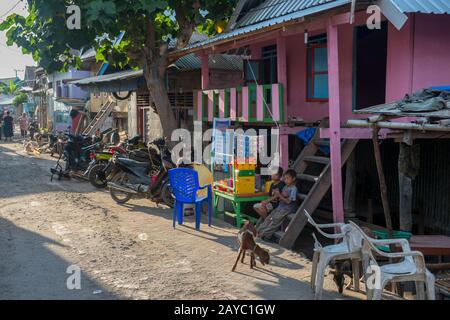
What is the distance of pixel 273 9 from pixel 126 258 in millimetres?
6243

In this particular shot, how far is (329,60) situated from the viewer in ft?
21.7

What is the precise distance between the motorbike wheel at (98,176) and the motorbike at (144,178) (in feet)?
4.16

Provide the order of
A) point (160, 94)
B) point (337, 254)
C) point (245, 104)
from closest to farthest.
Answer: point (337, 254), point (245, 104), point (160, 94)

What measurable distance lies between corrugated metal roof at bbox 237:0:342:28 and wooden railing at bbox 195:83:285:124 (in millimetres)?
1520

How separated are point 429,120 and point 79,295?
426cm

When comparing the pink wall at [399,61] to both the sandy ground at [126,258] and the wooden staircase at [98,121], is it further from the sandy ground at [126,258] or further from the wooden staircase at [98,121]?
the wooden staircase at [98,121]

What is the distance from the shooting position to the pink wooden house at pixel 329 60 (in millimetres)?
6609

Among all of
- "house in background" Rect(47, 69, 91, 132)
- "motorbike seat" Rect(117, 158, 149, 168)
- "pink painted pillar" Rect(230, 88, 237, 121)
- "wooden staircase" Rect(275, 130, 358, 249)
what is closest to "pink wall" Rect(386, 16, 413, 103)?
"wooden staircase" Rect(275, 130, 358, 249)

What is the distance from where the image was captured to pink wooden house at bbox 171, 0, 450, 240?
260 inches

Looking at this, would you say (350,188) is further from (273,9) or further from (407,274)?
(407,274)

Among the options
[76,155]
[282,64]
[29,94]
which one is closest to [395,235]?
[282,64]

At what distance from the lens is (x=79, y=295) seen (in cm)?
505

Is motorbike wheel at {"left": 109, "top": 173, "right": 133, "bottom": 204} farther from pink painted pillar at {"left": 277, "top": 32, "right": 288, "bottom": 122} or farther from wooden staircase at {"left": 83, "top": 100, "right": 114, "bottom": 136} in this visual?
wooden staircase at {"left": 83, "top": 100, "right": 114, "bottom": 136}
